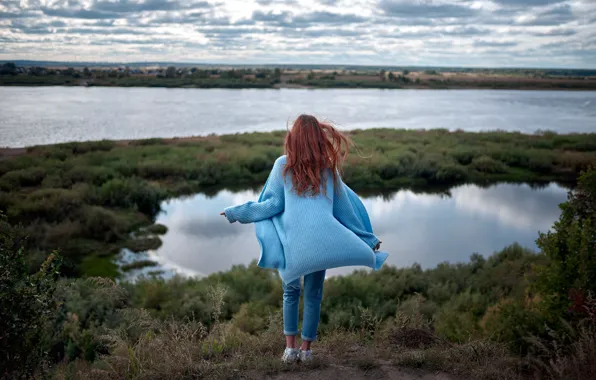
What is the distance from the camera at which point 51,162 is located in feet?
63.9

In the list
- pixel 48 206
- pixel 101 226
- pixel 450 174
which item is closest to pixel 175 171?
pixel 48 206

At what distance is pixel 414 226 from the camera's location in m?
15.5

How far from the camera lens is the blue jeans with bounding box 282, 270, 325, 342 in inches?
137

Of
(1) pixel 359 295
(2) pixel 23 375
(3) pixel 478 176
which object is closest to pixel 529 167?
(3) pixel 478 176

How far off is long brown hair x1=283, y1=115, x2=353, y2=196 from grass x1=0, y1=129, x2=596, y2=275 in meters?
9.27

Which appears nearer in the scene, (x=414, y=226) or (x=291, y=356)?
(x=291, y=356)

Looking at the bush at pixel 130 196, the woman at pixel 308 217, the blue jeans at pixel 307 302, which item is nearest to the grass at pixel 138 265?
the bush at pixel 130 196

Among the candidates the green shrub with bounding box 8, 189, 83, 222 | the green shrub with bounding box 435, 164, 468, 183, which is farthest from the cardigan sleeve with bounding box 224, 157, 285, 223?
the green shrub with bounding box 435, 164, 468, 183

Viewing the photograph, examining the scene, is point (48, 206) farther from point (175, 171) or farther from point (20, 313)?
point (20, 313)

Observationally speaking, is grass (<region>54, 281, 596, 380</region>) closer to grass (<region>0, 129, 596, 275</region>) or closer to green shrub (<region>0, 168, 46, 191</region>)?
grass (<region>0, 129, 596, 275</region>)

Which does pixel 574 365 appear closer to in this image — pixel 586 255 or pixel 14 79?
pixel 586 255

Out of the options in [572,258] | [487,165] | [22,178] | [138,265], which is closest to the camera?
[572,258]

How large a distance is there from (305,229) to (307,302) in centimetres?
64

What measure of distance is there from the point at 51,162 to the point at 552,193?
19926 mm
